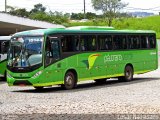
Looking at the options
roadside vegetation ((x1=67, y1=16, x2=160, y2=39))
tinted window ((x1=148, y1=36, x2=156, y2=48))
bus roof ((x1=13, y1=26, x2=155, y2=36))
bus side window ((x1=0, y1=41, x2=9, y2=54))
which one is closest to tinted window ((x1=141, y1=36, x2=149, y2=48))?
tinted window ((x1=148, y1=36, x2=156, y2=48))

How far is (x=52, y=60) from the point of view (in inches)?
872

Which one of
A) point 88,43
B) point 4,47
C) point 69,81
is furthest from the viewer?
point 4,47

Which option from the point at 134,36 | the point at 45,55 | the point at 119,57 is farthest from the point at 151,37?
the point at 45,55

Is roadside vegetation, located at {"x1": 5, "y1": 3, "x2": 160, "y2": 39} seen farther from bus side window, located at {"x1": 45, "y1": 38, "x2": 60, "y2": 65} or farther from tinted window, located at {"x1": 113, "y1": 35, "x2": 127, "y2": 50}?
bus side window, located at {"x1": 45, "y1": 38, "x2": 60, "y2": 65}

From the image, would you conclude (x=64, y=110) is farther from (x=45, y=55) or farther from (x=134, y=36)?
(x=134, y=36)

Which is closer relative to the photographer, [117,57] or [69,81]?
[69,81]

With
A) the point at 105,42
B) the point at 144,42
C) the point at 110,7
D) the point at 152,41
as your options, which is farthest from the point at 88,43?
the point at 110,7

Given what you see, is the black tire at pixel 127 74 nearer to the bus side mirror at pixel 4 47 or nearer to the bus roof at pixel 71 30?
the bus roof at pixel 71 30

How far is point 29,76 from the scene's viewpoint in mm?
21688

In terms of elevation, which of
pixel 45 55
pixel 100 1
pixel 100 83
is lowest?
pixel 100 83

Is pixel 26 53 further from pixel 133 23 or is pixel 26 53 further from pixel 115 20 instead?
pixel 133 23

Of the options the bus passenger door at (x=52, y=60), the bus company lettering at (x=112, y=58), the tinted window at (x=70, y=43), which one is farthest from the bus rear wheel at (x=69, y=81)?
the bus company lettering at (x=112, y=58)

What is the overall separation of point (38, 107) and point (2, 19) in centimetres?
2972

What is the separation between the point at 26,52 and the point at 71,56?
233 centimetres
